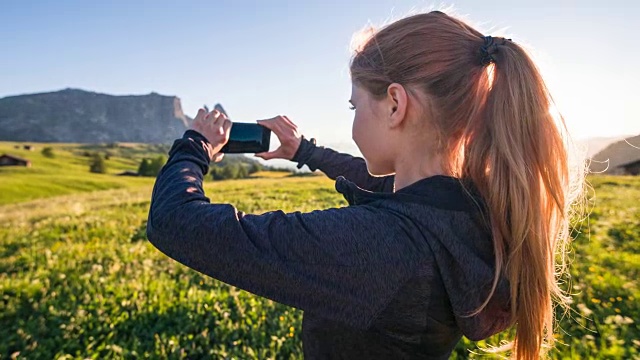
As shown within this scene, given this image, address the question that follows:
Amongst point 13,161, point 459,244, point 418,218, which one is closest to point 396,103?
point 418,218

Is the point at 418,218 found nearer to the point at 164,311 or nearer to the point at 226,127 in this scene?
the point at 226,127

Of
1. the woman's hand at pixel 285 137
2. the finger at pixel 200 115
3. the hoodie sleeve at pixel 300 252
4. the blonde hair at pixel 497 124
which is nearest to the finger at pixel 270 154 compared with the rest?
the woman's hand at pixel 285 137

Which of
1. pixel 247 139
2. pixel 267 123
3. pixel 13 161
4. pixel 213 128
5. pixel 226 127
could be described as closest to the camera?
pixel 213 128

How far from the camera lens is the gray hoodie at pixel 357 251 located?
145 cm

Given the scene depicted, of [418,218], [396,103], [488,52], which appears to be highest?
[488,52]

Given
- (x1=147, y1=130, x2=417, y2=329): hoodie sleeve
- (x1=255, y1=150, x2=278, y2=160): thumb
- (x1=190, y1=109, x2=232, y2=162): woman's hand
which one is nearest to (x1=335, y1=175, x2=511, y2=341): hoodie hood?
(x1=147, y1=130, x2=417, y2=329): hoodie sleeve

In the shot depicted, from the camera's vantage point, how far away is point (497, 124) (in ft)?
5.53

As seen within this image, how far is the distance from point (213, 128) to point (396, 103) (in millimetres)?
876

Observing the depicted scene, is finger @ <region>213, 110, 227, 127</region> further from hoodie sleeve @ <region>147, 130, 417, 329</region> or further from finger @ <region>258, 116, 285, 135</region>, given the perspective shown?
finger @ <region>258, 116, 285, 135</region>

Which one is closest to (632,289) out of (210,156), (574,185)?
(574,185)

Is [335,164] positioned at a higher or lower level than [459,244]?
higher

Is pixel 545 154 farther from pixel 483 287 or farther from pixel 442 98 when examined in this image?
Answer: pixel 483 287

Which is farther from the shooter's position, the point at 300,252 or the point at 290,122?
the point at 290,122

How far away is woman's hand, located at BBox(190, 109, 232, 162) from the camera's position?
1948 mm
